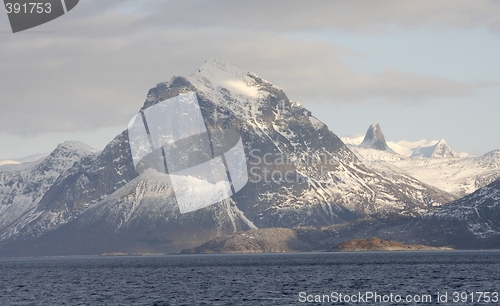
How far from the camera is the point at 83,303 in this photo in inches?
7613

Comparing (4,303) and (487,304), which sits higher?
(4,303)

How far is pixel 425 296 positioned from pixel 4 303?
96.0 m

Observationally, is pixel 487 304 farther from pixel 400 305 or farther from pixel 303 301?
pixel 303 301

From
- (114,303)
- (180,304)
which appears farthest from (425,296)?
(114,303)

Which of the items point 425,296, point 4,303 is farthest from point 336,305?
point 4,303

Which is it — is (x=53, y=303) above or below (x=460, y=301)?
above

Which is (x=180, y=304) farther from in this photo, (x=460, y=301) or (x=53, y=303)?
(x=460, y=301)

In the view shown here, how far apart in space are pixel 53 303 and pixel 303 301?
57002 mm

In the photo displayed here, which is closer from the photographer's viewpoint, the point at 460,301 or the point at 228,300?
the point at 460,301

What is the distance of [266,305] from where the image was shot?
591 ft

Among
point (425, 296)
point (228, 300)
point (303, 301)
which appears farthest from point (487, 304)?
point (228, 300)

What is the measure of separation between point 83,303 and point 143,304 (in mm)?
15394

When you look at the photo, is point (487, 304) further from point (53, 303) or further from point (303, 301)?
point (53, 303)

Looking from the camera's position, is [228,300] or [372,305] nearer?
[372,305]
